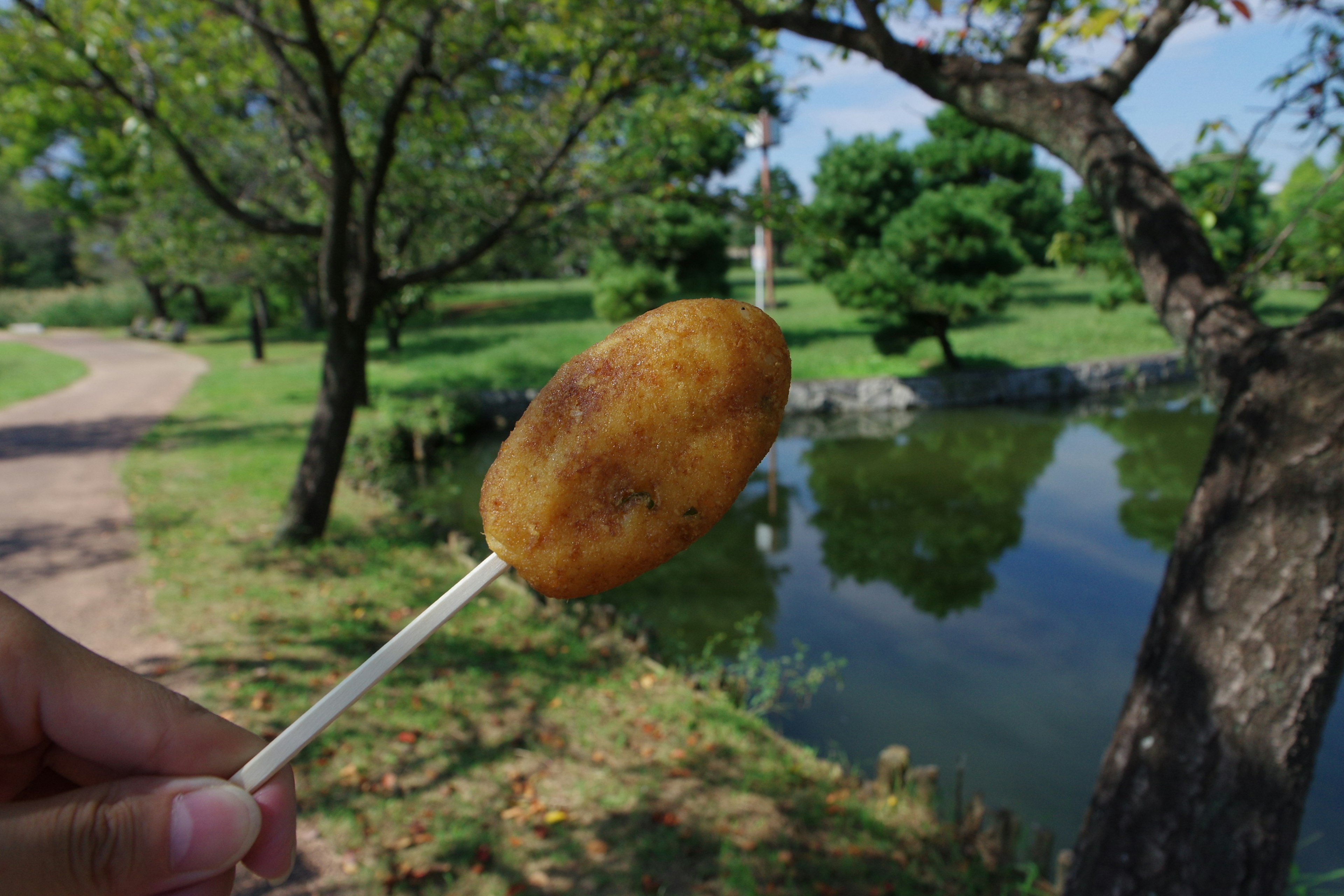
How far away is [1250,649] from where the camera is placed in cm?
262

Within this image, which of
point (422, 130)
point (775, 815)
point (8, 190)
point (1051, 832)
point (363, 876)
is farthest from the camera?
point (8, 190)

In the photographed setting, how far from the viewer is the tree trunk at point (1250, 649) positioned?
257cm

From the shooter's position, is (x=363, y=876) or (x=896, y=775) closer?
(x=363, y=876)

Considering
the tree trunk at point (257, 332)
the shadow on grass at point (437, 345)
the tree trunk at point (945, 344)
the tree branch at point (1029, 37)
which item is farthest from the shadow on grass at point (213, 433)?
the tree trunk at point (945, 344)

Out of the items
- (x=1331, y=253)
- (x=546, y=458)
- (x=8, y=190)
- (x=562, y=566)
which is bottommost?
(x=562, y=566)

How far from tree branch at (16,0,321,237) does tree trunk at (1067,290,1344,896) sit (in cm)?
683

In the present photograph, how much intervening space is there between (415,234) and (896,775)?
928 cm

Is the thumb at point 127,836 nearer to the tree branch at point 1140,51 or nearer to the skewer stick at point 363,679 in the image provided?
the skewer stick at point 363,679

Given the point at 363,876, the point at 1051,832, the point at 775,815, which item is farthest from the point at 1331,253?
the point at 363,876

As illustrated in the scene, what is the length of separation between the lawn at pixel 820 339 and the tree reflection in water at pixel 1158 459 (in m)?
2.42

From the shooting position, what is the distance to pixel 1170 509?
11172 mm

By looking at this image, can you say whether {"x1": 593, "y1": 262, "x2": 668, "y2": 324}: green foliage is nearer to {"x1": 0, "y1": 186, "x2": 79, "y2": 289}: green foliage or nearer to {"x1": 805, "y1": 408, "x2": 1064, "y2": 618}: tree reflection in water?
{"x1": 805, "y1": 408, "x2": 1064, "y2": 618}: tree reflection in water

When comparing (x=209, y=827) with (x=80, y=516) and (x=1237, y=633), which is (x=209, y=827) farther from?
(x=80, y=516)

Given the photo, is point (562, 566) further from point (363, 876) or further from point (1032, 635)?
point (1032, 635)
